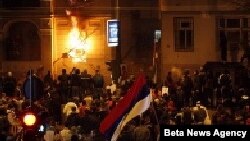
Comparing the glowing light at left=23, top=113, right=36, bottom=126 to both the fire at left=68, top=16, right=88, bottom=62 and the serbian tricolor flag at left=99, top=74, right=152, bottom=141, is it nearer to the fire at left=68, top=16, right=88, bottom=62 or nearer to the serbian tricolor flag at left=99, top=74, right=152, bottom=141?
the serbian tricolor flag at left=99, top=74, right=152, bottom=141

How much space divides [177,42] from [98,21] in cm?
448

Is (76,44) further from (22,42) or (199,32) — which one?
(199,32)

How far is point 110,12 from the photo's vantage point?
36781 millimetres

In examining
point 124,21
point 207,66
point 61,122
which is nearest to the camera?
point 61,122

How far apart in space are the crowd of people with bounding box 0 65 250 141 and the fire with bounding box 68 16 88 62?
488cm

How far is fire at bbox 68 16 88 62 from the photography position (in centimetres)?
3659

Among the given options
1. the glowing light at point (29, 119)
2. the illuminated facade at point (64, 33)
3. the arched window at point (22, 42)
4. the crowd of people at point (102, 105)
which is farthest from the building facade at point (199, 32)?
the glowing light at point (29, 119)

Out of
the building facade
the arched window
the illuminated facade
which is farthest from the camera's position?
the arched window

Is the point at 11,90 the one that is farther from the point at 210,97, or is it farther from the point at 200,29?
the point at 200,29

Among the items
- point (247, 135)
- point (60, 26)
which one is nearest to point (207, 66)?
point (60, 26)

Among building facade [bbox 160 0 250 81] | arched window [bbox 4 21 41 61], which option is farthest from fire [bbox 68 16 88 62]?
building facade [bbox 160 0 250 81]

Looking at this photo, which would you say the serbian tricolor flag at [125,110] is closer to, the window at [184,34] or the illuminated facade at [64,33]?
the window at [184,34]

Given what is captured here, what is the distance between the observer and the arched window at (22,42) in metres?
37.5

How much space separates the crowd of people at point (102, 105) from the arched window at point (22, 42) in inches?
245
